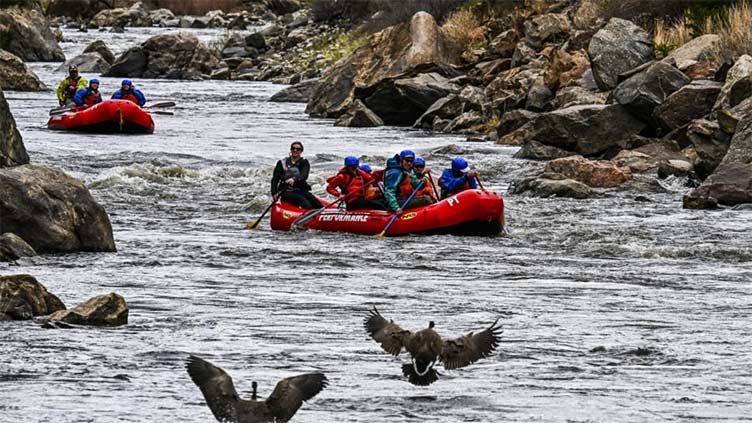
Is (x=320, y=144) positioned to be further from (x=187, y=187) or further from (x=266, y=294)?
(x=266, y=294)

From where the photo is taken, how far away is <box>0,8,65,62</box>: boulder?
50.2 metres

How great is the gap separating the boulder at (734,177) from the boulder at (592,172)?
1.52m

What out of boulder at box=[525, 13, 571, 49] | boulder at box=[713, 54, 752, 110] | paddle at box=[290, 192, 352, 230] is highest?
boulder at box=[525, 13, 571, 49]

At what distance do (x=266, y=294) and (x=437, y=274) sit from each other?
7.24ft

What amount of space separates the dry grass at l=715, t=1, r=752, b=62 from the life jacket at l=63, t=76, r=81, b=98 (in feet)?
42.5

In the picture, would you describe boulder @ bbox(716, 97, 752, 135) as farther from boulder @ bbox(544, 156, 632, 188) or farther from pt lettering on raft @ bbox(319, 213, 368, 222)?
pt lettering on raft @ bbox(319, 213, 368, 222)

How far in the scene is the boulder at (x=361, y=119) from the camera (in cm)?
3241

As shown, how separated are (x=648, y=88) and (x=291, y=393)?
19008 mm

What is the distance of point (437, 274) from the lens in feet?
48.5

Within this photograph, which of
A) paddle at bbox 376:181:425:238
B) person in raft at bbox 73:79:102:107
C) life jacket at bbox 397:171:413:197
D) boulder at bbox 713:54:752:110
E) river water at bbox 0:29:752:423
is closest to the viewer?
river water at bbox 0:29:752:423

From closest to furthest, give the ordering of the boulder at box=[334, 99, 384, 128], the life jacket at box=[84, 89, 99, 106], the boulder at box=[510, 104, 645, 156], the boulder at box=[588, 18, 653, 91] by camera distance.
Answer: the boulder at box=[510, 104, 645, 156] → the boulder at box=[588, 18, 653, 91] → the life jacket at box=[84, 89, 99, 106] → the boulder at box=[334, 99, 384, 128]

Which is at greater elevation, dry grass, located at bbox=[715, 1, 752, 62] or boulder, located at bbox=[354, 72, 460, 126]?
dry grass, located at bbox=[715, 1, 752, 62]

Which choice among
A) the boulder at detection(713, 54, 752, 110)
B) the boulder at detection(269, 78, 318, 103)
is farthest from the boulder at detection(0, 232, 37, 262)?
the boulder at detection(269, 78, 318, 103)

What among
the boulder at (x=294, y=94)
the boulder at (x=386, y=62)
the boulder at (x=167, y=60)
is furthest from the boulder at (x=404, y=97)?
the boulder at (x=167, y=60)
